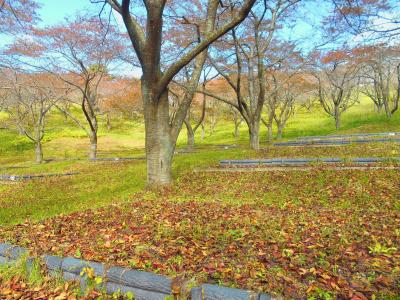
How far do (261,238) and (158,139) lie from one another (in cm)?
569

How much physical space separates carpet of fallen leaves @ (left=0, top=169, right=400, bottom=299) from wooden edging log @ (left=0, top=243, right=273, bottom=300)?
9.8 inches

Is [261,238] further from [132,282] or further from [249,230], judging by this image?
[132,282]

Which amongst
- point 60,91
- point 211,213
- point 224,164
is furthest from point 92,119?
point 211,213

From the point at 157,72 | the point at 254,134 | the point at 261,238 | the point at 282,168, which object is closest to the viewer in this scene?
the point at 261,238

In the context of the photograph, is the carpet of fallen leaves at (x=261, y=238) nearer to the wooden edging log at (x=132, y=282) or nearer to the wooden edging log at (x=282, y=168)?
the wooden edging log at (x=132, y=282)

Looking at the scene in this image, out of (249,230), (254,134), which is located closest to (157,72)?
(249,230)

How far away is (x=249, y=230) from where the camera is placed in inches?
216

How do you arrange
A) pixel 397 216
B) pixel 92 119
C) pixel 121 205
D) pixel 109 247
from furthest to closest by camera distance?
pixel 92 119
pixel 121 205
pixel 397 216
pixel 109 247

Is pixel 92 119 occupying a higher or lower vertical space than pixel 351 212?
higher

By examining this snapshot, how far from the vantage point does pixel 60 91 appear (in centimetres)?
2591

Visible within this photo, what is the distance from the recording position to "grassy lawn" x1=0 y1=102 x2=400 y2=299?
12.2ft

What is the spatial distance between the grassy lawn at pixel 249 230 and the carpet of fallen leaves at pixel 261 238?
1cm

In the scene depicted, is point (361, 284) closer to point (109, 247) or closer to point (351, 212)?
point (109, 247)

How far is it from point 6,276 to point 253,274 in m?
3.22
